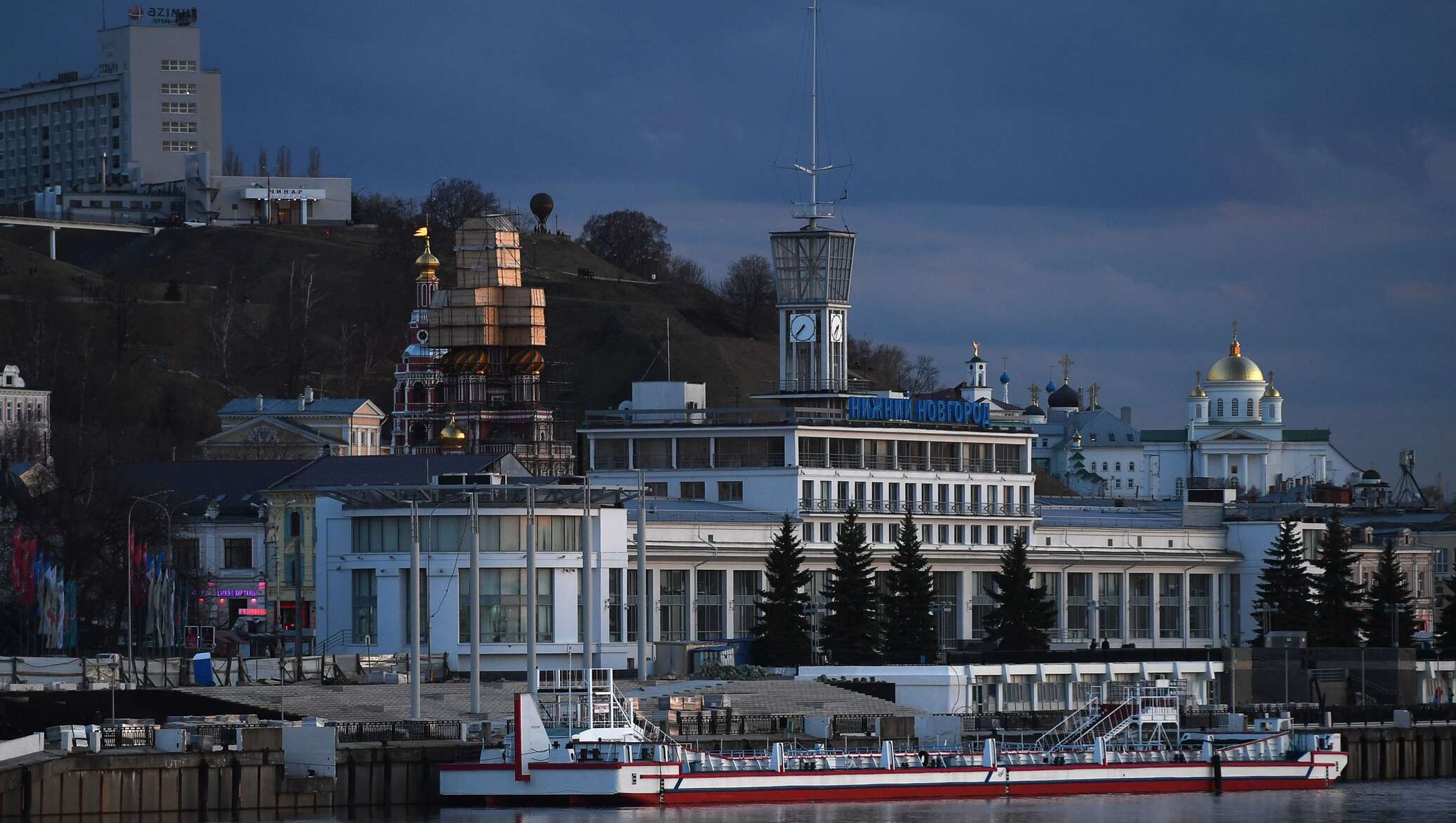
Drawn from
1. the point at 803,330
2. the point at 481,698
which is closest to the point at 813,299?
the point at 803,330

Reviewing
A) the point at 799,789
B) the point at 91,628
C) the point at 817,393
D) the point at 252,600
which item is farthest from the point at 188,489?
the point at 799,789

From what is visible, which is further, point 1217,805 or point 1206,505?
point 1206,505

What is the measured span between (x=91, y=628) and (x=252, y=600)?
17785mm

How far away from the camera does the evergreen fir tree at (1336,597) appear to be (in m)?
147

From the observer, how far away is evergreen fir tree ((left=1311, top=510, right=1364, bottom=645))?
147250 mm

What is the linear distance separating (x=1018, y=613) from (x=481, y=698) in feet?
136

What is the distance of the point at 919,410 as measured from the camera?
520 feet

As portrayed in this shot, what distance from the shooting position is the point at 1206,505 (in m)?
181

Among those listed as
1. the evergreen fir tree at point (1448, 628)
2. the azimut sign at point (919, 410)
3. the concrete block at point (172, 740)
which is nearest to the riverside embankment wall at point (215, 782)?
the concrete block at point (172, 740)

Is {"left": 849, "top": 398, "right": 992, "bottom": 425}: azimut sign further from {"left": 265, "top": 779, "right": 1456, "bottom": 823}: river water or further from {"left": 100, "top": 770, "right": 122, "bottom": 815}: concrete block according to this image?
{"left": 100, "top": 770, "right": 122, "bottom": 815}: concrete block

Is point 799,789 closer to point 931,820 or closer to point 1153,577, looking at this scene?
point 931,820

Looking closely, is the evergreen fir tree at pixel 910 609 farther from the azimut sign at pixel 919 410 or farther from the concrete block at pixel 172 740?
the concrete block at pixel 172 740

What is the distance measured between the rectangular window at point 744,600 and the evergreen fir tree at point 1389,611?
110ft

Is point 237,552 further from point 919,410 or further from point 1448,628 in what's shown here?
point 1448,628
